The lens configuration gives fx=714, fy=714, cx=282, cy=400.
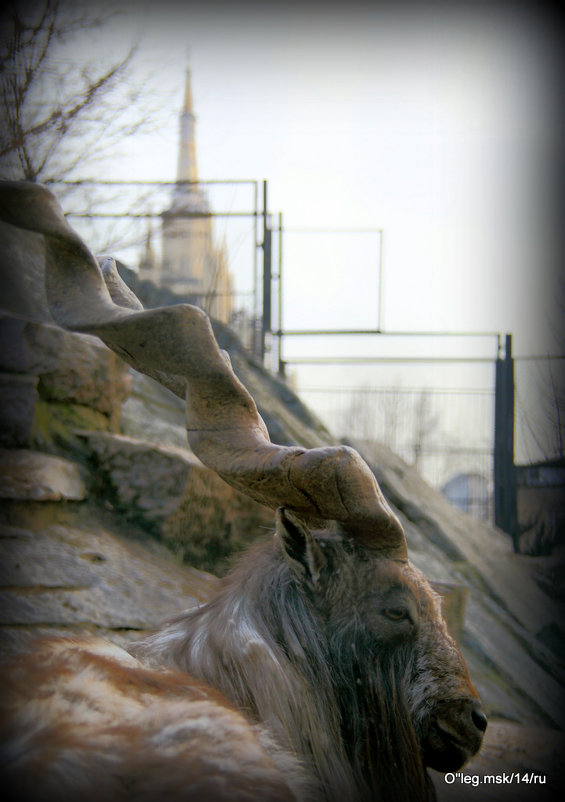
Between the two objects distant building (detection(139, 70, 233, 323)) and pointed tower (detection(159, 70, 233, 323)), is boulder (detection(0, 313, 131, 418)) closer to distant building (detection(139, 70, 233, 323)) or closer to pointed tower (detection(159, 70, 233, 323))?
distant building (detection(139, 70, 233, 323))

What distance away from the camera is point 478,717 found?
2.51m

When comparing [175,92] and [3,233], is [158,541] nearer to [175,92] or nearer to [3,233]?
[3,233]

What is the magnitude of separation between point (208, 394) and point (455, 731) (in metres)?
1.47

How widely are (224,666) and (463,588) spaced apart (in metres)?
4.12

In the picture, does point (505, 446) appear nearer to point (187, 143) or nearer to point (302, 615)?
point (187, 143)

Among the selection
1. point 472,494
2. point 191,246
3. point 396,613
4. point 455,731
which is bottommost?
point 472,494

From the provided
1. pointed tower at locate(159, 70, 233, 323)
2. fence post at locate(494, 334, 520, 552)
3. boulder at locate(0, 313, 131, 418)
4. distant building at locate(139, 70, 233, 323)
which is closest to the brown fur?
boulder at locate(0, 313, 131, 418)

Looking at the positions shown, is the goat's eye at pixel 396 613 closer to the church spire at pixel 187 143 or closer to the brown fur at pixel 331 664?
the brown fur at pixel 331 664

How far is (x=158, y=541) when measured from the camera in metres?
5.16

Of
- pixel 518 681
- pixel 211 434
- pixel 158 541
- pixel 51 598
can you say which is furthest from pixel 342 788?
pixel 518 681

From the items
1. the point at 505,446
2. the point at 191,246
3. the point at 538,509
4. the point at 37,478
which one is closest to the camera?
the point at 37,478

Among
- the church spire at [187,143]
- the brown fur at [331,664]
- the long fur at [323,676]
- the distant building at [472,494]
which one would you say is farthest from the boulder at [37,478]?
the distant building at [472,494]

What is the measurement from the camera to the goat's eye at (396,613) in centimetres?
252

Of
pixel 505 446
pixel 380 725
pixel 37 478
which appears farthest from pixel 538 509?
pixel 380 725
